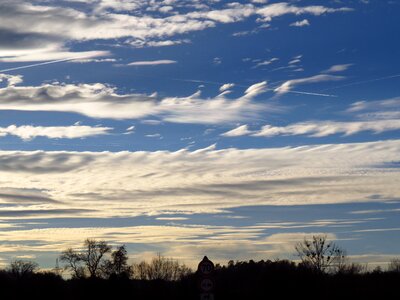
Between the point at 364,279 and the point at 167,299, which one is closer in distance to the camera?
the point at 167,299

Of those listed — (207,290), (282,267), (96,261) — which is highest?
(96,261)

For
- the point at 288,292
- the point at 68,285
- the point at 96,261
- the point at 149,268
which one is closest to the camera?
the point at 288,292

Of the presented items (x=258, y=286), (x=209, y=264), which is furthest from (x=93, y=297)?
(x=209, y=264)

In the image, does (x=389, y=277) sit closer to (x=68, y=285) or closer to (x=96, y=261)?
(x=68, y=285)

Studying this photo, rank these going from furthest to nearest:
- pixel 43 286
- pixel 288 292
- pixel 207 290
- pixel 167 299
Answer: pixel 43 286 → pixel 167 299 → pixel 288 292 → pixel 207 290

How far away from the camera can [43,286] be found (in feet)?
287

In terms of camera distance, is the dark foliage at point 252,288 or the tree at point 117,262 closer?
the dark foliage at point 252,288

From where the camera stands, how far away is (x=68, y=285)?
314 ft

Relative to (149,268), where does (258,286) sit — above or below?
below

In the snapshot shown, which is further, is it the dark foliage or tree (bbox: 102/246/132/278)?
tree (bbox: 102/246/132/278)

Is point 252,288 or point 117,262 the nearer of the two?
point 252,288

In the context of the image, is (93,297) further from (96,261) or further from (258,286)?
(96,261)

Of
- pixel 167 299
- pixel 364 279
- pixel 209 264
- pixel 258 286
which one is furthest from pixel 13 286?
pixel 209 264

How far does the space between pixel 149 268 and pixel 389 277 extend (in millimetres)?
64739
